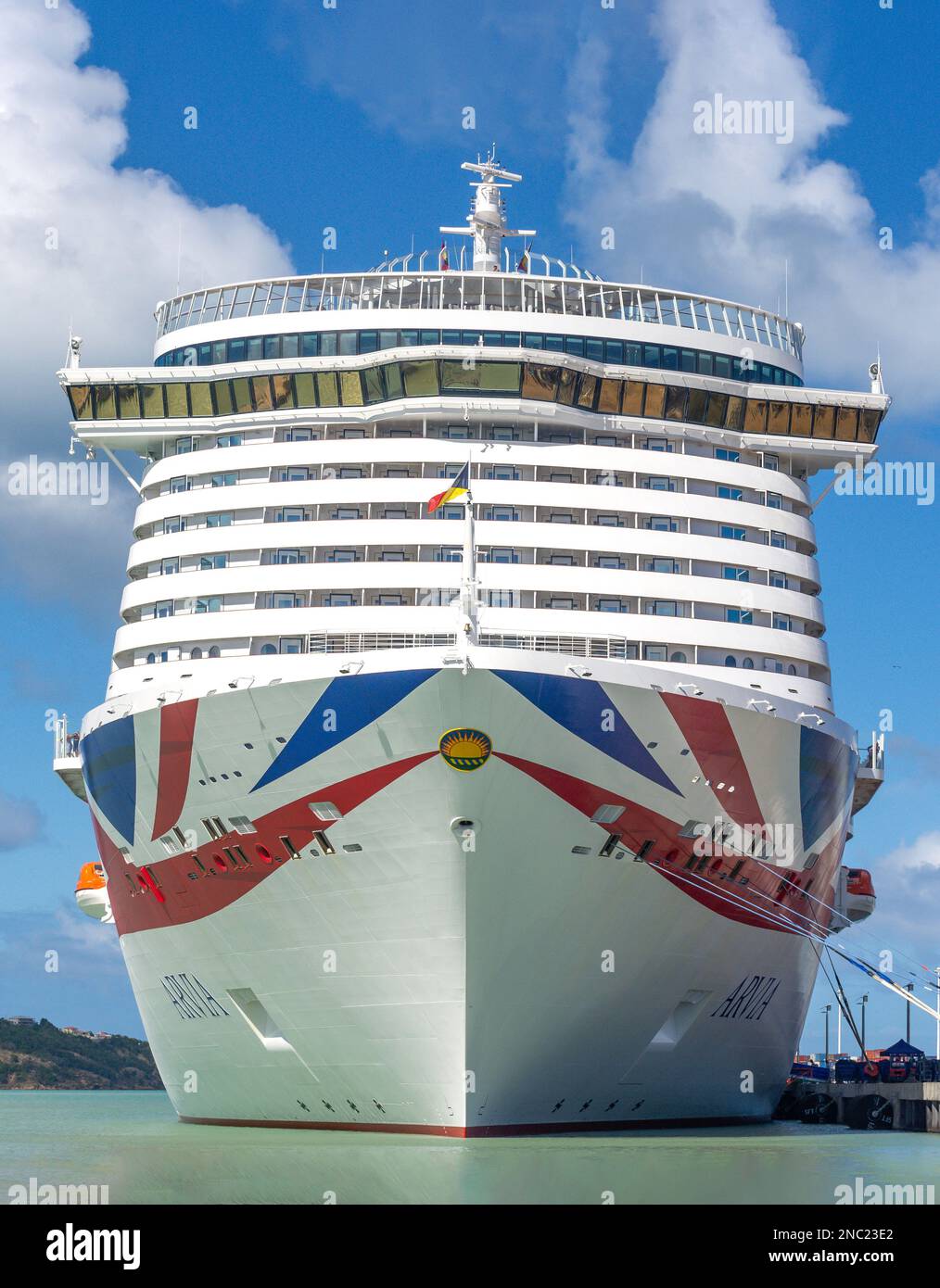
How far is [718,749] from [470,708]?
4.39 m

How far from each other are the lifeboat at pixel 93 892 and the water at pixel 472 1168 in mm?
6653

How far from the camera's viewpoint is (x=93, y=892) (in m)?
39.2

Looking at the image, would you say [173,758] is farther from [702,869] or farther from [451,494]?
[702,869]

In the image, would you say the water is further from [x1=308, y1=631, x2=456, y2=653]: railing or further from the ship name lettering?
[x1=308, y1=631, x2=456, y2=653]: railing

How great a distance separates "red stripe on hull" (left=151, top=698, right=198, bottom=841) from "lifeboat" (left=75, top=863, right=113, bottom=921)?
1016 cm

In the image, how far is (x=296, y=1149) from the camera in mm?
26844

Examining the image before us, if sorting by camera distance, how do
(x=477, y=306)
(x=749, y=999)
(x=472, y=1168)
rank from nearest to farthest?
(x=472, y=1168)
(x=749, y=999)
(x=477, y=306)

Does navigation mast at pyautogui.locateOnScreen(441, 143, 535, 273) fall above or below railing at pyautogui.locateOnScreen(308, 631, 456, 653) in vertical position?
above

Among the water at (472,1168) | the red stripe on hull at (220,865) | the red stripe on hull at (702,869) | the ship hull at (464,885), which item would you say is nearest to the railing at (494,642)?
the ship hull at (464,885)

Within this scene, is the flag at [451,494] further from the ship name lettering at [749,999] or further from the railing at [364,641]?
the ship name lettering at [749,999]

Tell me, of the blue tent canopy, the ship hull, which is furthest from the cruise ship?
the blue tent canopy

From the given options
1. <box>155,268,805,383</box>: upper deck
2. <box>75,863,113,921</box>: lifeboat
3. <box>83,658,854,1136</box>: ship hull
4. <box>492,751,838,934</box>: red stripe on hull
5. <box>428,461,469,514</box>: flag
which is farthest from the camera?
<box>75,863,113,921</box>: lifeboat

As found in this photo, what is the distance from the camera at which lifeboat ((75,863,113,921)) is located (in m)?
39.1

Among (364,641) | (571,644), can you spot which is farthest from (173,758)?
(571,644)
